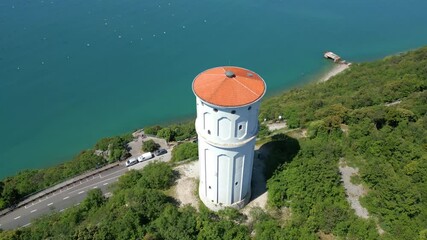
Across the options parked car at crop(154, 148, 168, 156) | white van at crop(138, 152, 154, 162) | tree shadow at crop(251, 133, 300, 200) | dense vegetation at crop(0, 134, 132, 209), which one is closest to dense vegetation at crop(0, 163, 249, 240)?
tree shadow at crop(251, 133, 300, 200)

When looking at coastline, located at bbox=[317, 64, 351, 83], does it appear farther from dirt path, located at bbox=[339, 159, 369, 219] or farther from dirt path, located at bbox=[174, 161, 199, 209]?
dirt path, located at bbox=[174, 161, 199, 209]

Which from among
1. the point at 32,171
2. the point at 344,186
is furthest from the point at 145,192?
the point at 32,171

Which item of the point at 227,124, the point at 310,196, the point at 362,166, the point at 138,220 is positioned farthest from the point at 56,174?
the point at 362,166

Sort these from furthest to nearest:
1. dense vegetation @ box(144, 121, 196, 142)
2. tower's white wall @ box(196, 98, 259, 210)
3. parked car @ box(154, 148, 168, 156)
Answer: dense vegetation @ box(144, 121, 196, 142) → parked car @ box(154, 148, 168, 156) → tower's white wall @ box(196, 98, 259, 210)

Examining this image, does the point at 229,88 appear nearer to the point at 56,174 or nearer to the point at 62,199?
the point at 62,199

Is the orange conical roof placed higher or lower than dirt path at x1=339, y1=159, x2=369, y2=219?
higher

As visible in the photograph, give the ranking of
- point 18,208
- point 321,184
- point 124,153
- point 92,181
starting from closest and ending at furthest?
point 321,184 → point 18,208 → point 92,181 → point 124,153

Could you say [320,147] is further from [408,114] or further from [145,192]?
[145,192]
